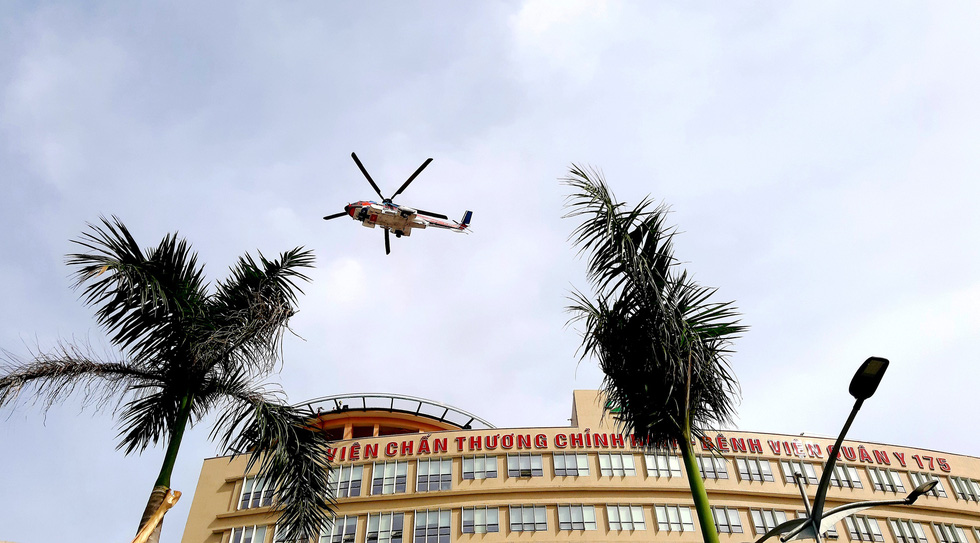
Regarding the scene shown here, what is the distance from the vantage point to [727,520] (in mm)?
40250

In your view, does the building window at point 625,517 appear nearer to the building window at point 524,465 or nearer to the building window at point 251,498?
the building window at point 524,465

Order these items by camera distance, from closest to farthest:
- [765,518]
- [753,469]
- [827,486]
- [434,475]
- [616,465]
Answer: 1. [827,486]
2. [765,518]
3. [434,475]
4. [616,465]
5. [753,469]

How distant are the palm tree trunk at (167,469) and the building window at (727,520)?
121 feet

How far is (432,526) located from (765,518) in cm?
2050

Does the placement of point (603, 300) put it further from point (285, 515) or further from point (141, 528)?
point (141, 528)

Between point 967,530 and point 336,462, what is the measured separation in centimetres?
Result: 4097

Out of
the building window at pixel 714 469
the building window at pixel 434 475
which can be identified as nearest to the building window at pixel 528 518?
the building window at pixel 434 475

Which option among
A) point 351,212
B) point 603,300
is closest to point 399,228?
point 351,212

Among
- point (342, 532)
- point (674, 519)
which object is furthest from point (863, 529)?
point (342, 532)

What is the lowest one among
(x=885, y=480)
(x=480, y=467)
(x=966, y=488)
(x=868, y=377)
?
(x=868, y=377)

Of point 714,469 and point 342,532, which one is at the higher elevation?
point 714,469

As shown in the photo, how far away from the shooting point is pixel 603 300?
35.8ft

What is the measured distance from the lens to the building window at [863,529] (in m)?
40.7

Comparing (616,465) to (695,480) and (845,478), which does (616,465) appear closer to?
(845,478)
